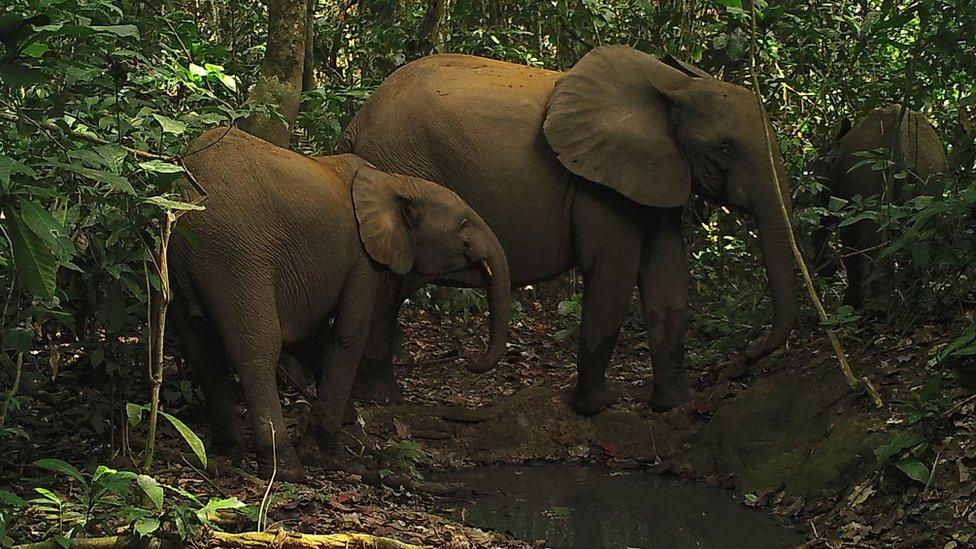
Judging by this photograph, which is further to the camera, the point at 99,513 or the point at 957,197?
the point at 957,197

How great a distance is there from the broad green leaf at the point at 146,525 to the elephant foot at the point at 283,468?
1.99 metres

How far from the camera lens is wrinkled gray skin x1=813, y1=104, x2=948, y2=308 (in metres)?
8.31

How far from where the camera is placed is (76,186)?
18.5ft

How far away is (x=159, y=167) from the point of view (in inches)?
204

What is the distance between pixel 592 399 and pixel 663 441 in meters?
0.56

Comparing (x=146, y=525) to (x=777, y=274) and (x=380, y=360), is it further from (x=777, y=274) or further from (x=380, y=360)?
(x=777, y=274)

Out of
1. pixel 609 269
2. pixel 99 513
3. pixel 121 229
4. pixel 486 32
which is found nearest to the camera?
pixel 99 513

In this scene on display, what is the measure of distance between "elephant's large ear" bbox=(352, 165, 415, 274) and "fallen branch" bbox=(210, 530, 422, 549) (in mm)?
2459

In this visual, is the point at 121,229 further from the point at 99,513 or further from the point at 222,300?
the point at 99,513

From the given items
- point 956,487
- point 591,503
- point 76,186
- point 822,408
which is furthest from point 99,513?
point 822,408

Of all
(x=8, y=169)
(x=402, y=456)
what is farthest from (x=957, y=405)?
(x=8, y=169)

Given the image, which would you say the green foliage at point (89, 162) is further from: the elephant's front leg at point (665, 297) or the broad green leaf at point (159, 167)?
the elephant's front leg at point (665, 297)

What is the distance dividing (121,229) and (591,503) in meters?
3.18

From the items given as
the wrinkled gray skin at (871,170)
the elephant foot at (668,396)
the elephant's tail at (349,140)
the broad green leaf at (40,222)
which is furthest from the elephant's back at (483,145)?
the broad green leaf at (40,222)
